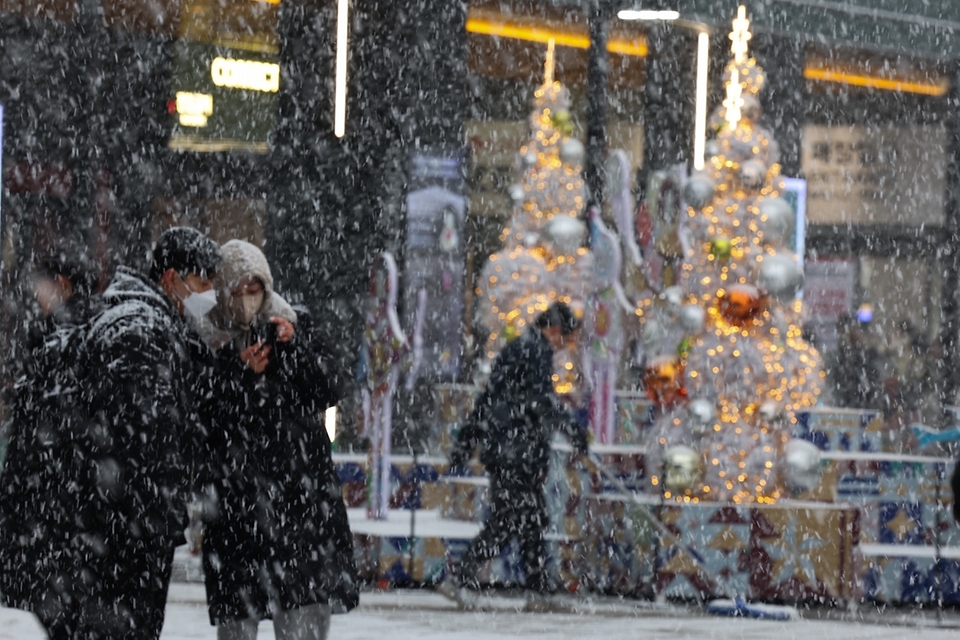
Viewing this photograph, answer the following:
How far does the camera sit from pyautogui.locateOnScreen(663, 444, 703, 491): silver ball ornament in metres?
10.8

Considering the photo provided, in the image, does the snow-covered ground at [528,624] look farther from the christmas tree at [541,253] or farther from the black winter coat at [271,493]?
the christmas tree at [541,253]

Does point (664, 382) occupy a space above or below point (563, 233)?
below

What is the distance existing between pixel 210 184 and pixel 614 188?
23.6 feet

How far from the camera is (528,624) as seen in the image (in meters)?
9.58

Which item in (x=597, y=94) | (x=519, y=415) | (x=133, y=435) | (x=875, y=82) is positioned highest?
(x=875, y=82)

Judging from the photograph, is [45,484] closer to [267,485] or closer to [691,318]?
[267,485]

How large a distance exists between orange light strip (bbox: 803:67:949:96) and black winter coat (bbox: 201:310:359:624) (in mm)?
19328

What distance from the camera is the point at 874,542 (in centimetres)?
1133

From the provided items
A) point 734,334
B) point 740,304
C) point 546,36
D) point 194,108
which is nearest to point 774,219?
point 740,304

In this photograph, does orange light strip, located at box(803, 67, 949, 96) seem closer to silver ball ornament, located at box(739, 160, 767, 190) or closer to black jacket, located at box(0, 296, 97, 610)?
silver ball ornament, located at box(739, 160, 767, 190)

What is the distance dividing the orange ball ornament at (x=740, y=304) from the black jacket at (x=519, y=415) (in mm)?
1519

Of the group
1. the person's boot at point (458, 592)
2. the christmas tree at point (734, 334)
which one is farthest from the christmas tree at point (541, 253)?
the person's boot at point (458, 592)

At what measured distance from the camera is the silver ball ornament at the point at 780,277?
1127 centimetres

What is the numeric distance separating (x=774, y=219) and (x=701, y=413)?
→ 1358 millimetres
